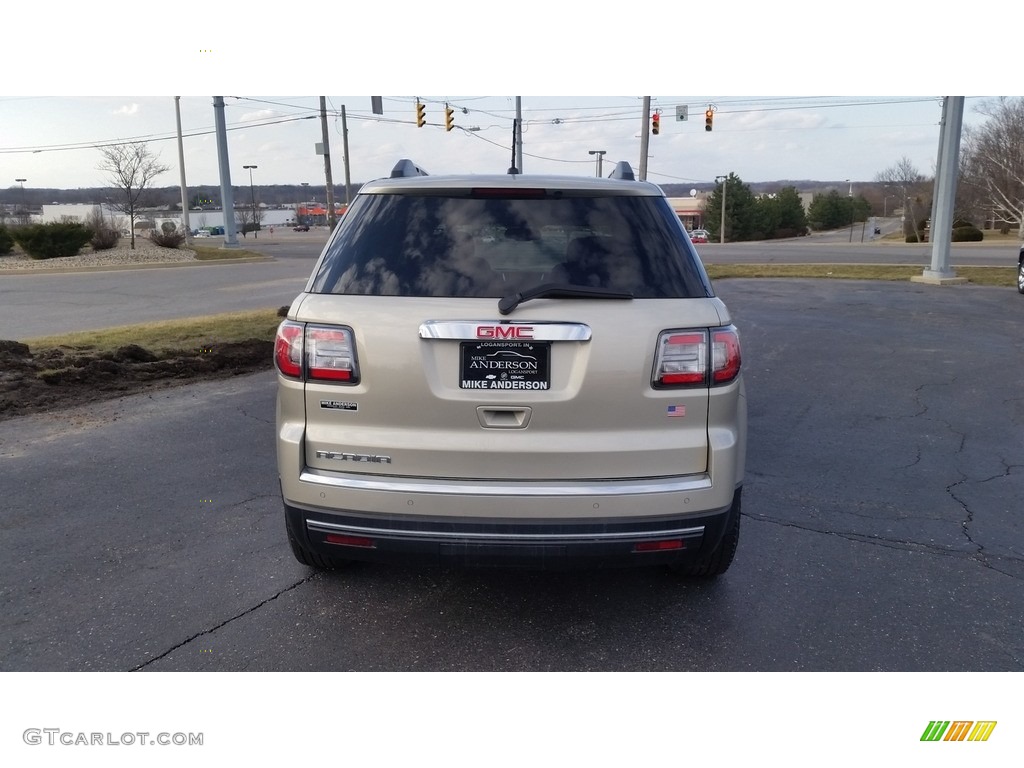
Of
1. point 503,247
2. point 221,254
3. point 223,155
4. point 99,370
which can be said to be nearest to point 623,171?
point 503,247

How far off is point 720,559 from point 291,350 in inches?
84.5

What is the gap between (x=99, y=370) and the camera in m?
8.38

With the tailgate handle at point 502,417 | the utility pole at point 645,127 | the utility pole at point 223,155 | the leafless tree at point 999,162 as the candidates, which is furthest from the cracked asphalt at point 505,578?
the leafless tree at point 999,162

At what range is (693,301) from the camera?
3.13 m

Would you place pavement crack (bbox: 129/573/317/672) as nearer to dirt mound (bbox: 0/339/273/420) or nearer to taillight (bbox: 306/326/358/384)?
taillight (bbox: 306/326/358/384)

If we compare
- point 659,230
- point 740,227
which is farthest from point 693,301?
point 740,227

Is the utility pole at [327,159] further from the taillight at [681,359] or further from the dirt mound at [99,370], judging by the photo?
the taillight at [681,359]

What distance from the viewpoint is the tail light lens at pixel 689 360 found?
301cm

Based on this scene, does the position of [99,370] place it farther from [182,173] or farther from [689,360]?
[182,173]

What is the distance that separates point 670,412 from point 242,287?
64.6ft

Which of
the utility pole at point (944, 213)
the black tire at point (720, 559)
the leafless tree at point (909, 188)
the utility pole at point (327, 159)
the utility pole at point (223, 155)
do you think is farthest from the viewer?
the leafless tree at point (909, 188)

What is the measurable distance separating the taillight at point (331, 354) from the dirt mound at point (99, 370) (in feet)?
17.2

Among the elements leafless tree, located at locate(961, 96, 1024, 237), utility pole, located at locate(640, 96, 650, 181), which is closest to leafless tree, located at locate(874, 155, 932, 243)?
leafless tree, located at locate(961, 96, 1024, 237)
